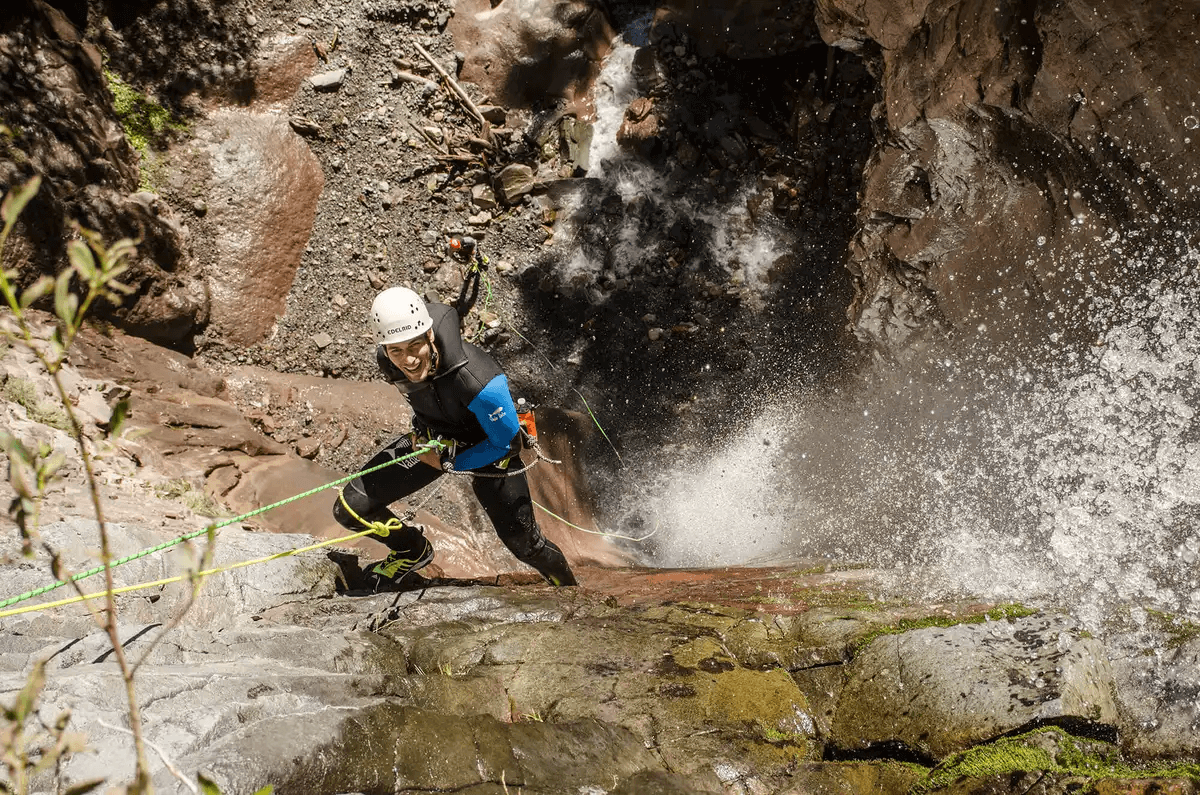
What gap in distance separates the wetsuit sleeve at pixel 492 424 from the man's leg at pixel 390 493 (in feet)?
1.17

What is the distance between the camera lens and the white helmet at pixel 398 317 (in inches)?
145

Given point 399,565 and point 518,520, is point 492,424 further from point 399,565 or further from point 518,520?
point 399,565

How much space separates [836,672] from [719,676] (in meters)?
0.53

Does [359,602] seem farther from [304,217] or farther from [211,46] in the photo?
[211,46]

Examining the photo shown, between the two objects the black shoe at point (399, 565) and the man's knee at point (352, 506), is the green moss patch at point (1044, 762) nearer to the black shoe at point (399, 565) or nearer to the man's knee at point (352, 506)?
the black shoe at point (399, 565)

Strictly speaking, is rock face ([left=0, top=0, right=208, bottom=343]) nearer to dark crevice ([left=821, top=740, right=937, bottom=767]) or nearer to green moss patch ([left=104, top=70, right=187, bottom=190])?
green moss patch ([left=104, top=70, right=187, bottom=190])

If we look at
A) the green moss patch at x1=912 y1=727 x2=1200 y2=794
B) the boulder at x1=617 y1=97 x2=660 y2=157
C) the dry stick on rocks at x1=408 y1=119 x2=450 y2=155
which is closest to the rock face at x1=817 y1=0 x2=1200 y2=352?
the boulder at x1=617 y1=97 x2=660 y2=157

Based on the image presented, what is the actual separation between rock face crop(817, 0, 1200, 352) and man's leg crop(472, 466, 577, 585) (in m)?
3.09

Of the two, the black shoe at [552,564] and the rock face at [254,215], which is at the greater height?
the rock face at [254,215]

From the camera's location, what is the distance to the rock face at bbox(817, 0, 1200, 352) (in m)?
3.85

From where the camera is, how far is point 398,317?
12.1ft

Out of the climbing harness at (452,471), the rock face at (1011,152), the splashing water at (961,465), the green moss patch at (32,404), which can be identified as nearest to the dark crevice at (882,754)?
the splashing water at (961,465)

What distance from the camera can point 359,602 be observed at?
4.04m

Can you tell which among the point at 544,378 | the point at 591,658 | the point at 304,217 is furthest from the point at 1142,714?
the point at 304,217
